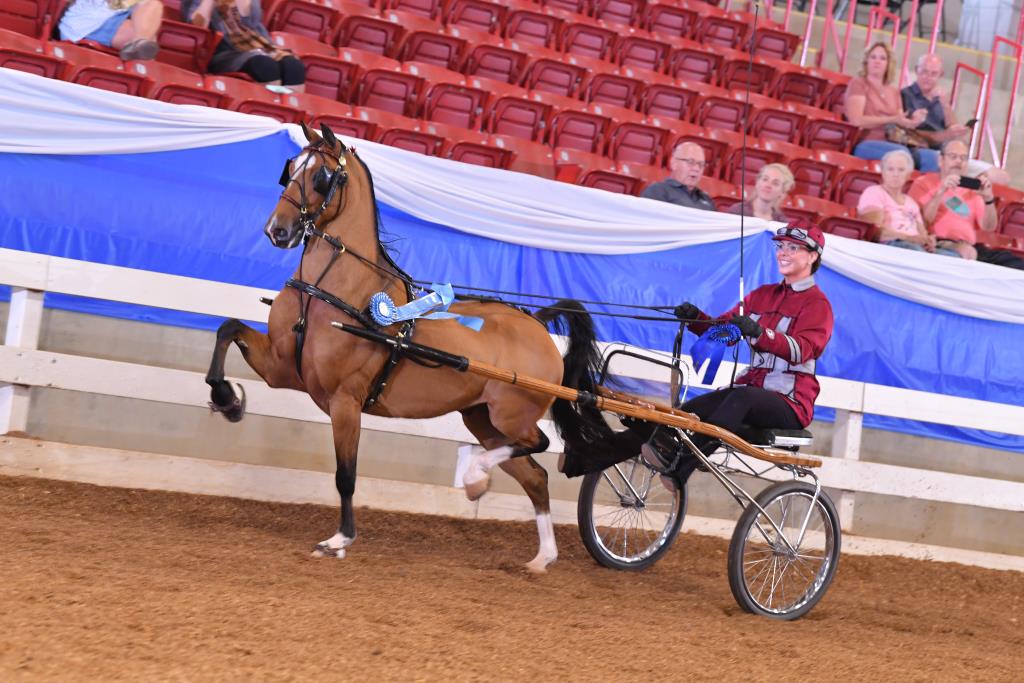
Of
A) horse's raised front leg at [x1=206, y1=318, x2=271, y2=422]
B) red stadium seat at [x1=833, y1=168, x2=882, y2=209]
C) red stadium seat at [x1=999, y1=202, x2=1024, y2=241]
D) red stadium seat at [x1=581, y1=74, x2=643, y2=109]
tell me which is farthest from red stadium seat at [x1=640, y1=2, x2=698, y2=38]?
horse's raised front leg at [x1=206, y1=318, x2=271, y2=422]

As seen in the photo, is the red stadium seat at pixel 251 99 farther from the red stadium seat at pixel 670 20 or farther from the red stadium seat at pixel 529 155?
the red stadium seat at pixel 670 20

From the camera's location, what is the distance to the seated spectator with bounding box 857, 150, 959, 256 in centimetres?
905

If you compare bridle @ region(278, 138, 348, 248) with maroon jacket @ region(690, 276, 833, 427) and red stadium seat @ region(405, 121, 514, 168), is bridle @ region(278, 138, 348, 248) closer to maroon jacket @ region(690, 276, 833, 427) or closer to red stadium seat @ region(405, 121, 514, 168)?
maroon jacket @ region(690, 276, 833, 427)

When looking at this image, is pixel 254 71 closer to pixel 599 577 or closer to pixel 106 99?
pixel 106 99

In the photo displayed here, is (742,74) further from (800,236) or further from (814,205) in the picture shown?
(800,236)

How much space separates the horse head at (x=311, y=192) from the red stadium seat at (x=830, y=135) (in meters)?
8.02

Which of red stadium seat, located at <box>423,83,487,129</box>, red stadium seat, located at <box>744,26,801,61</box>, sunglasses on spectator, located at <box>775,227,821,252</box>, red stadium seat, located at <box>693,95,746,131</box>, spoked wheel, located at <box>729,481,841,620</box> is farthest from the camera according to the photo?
red stadium seat, located at <box>744,26,801,61</box>

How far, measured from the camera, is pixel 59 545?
14.3ft

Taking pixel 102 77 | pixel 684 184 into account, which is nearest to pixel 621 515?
pixel 684 184

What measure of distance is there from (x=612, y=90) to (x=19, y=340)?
703 cm

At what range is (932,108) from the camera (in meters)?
12.1

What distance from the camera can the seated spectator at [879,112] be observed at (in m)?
11.6

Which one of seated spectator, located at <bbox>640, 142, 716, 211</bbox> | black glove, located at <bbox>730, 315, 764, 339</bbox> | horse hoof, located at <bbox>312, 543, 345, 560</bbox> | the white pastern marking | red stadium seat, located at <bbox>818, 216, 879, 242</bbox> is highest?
seated spectator, located at <bbox>640, 142, 716, 211</bbox>

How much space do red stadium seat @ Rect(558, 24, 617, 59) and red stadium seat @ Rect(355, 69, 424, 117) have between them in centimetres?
282
